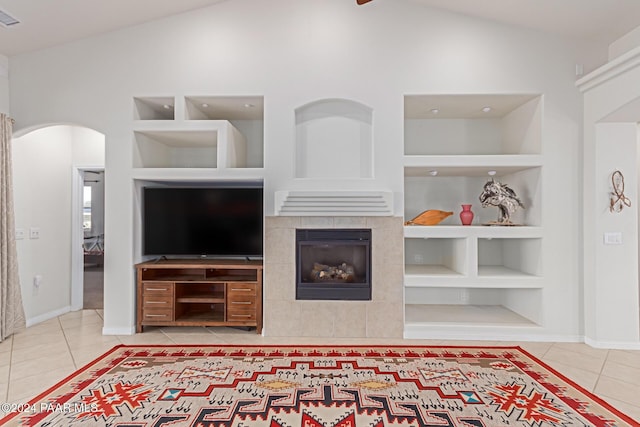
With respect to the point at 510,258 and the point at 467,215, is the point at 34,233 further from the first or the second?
the point at 510,258

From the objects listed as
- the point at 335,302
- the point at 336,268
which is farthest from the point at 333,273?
the point at 335,302

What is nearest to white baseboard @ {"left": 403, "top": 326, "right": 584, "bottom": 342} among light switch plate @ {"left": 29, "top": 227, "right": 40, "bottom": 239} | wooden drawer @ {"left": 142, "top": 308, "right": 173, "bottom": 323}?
wooden drawer @ {"left": 142, "top": 308, "right": 173, "bottom": 323}

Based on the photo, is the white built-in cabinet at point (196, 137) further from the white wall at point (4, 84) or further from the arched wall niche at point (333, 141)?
the white wall at point (4, 84)

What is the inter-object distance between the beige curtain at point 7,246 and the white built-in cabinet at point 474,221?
4.26 metres

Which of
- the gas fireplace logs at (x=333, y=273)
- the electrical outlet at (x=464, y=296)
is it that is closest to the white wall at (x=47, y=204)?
the gas fireplace logs at (x=333, y=273)

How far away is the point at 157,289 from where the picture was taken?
4.23 metres

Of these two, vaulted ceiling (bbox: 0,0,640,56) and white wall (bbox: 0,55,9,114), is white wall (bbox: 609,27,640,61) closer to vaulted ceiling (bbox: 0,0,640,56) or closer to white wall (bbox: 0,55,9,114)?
vaulted ceiling (bbox: 0,0,640,56)

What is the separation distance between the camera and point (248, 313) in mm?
4172

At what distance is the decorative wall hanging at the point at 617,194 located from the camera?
12.3 ft

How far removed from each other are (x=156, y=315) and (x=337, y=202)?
2.37m

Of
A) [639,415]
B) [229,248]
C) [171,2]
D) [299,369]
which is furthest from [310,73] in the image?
[639,415]

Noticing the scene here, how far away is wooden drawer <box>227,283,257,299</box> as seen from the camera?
418 centimetres

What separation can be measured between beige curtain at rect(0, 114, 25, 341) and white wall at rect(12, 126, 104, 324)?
1.22ft

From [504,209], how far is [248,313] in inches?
122
